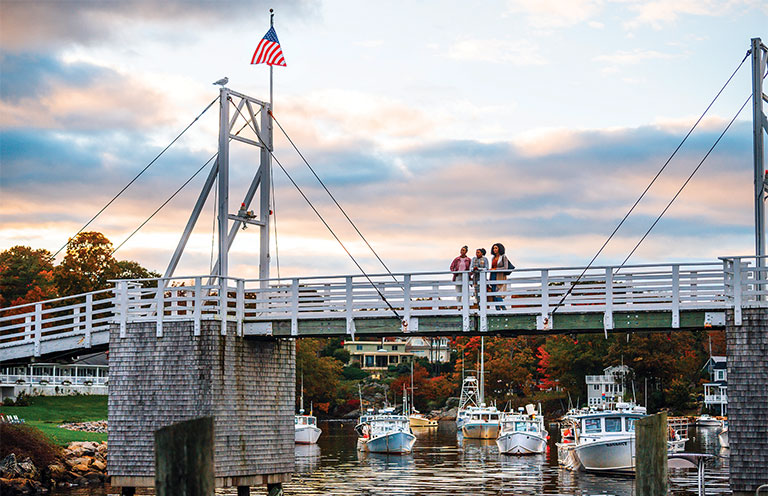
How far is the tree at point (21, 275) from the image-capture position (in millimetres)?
101312

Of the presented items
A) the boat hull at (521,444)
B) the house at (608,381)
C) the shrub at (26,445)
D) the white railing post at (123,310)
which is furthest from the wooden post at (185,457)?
the house at (608,381)

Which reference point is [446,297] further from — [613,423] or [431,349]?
[431,349]

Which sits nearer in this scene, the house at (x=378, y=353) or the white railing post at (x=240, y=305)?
the white railing post at (x=240, y=305)

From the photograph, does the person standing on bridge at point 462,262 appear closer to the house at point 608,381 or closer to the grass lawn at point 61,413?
the grass lawn at point 61,413

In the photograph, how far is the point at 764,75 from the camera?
96.7ft

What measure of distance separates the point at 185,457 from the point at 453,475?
1619 inches

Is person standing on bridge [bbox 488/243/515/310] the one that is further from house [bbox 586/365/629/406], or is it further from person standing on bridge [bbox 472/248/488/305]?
house [bbox 586/365/629/406]

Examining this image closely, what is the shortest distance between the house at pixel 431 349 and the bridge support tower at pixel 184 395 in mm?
130083

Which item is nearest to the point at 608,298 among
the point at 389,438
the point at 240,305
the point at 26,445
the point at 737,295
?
the point at 737,295

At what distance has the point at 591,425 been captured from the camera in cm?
5331

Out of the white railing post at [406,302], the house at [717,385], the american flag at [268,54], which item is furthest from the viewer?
the house at [717,385]

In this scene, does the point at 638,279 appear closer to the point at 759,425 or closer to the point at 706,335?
the point at 759,425

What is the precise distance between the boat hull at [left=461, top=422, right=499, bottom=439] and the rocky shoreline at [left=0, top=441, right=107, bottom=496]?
4378 cm

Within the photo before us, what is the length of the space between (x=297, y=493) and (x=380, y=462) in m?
20.1
